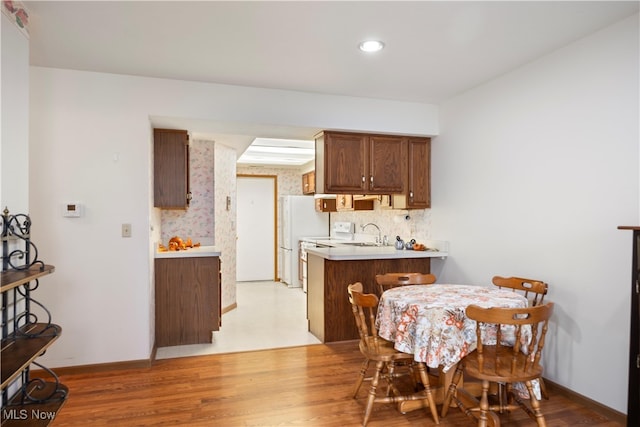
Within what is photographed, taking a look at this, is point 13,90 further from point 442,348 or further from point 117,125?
point 442,348

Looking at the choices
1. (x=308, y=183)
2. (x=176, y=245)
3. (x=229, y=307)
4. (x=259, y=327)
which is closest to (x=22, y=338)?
(x=176, y=245)

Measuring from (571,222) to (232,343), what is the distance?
3121 mm

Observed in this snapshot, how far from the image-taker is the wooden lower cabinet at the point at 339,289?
13.3ft

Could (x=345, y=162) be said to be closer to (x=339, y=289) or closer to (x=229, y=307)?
(x=339, y=289)

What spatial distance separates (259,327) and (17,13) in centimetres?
352

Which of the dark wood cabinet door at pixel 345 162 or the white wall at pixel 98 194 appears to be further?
the dark wood cabinet door at pixel 345 162

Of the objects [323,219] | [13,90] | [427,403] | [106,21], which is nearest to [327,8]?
[106,21]

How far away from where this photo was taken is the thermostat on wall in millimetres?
3223

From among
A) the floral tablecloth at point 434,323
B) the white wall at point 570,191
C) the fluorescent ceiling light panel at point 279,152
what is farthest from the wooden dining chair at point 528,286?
the fluorescent ceiling light panel at point 279,152

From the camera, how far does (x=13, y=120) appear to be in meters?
2.03

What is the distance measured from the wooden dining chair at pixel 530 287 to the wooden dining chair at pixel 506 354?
0.52m

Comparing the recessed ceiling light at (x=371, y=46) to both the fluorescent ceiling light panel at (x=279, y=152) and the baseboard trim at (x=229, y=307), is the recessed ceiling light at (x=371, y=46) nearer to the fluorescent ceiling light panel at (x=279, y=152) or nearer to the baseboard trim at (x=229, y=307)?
the fluorescent ceiling light panel at (x=279, y=152)

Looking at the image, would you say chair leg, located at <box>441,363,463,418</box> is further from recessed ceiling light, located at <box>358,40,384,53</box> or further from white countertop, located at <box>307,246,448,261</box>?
recessed ceiling light, located at <box>358,40,384,53</box>

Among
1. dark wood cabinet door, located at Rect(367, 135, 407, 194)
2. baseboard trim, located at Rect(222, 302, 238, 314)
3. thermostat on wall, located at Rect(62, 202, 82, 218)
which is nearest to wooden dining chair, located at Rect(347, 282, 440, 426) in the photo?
dark wood cabinet door, located at Rect(367, 135, 407, 194)
